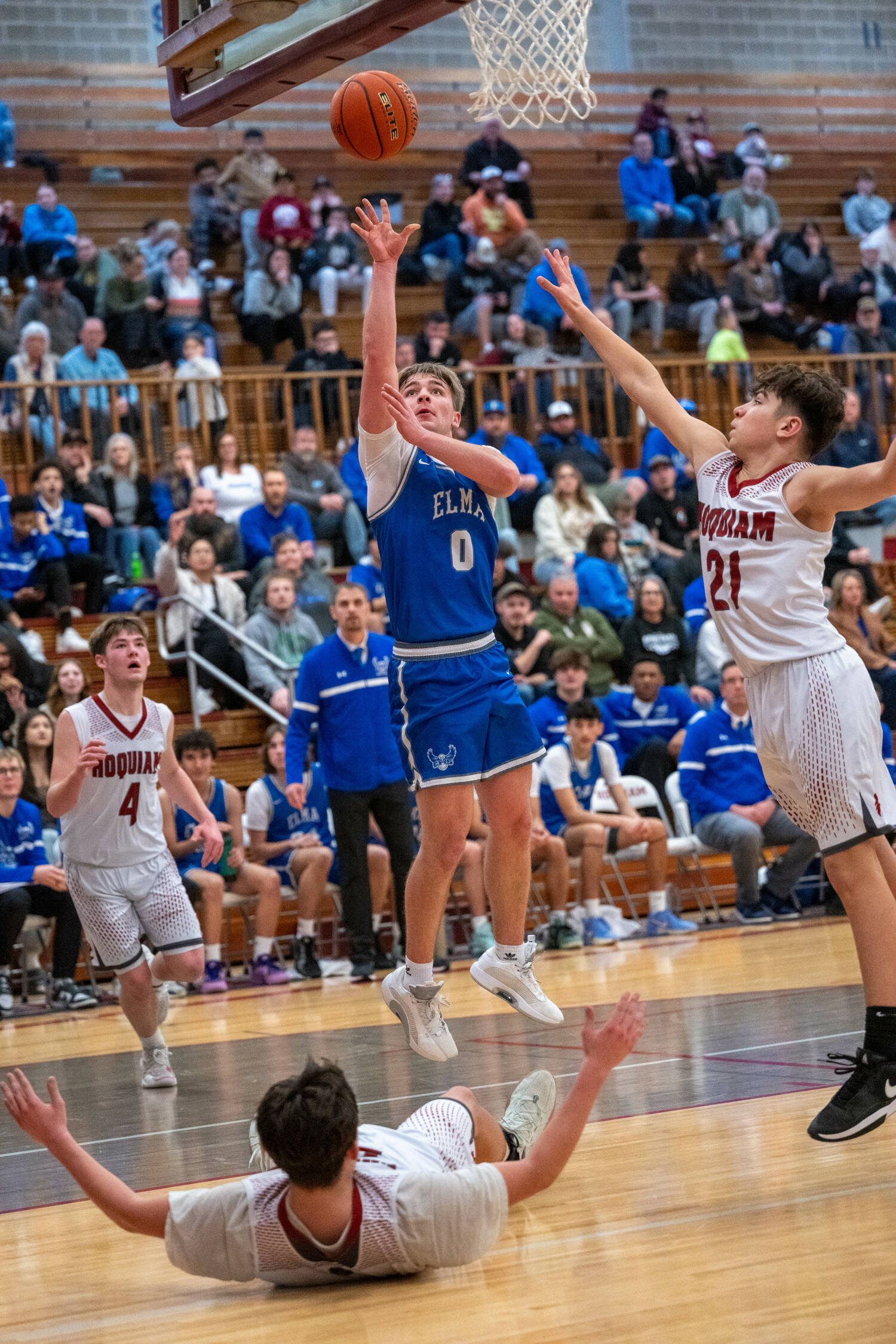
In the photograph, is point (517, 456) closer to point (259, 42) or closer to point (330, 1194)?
point (259, 42)

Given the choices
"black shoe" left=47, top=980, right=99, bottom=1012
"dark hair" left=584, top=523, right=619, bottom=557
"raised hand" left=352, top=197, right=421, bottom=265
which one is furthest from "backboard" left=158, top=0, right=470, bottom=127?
"dark hair" left=584, top=523, right=619, bottom=557

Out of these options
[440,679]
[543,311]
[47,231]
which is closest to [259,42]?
[440,679]

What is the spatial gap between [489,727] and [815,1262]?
2.23m

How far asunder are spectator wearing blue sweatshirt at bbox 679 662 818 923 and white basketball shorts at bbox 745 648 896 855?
6.67m

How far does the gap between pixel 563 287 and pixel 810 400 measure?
3.35 feet

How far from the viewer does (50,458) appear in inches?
525

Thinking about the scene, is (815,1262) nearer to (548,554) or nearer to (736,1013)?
(736,1013)

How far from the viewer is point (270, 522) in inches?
515

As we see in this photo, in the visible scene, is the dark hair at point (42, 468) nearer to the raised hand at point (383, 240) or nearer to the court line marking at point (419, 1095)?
the raised hand at point (383, 240)

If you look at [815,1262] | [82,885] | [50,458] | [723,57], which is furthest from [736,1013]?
[723,57]

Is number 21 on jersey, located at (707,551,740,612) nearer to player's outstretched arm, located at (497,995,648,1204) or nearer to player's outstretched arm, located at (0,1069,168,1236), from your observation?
player's outstretched arm, located at (497,995,648,1204)

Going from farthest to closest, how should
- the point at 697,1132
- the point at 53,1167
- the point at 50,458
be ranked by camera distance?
the point at 50,458 → the point at 53,1167 → the point at 697,1132

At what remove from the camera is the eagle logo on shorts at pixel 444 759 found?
4.99m

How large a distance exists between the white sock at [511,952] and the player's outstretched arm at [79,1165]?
85.1 inches
